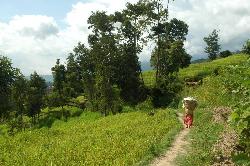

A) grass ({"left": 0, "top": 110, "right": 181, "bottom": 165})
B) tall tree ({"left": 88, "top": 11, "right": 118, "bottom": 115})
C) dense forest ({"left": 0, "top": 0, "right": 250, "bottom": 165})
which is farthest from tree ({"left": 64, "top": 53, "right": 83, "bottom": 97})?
grass ({"left": 0, "top": 110, "right": 181, "bottom": 165})

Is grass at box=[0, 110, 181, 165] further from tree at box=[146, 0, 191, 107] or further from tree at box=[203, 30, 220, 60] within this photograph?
tree at box=[203, 30, 220, 60]

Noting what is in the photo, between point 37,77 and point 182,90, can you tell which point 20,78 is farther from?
point 182,90

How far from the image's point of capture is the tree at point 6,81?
80.1m

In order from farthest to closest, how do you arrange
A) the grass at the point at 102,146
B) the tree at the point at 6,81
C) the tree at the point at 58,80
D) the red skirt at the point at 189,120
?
1. the tree at the point at 58,80
2. the tree at the point at 6,81
3. the red skirt at the point at 189,120
4. the grass at the point at 102,146

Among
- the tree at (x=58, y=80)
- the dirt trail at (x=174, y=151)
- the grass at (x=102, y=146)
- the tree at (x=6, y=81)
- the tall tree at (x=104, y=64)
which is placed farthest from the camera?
the tree at (x=58, y=80)

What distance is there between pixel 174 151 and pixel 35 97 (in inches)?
2516

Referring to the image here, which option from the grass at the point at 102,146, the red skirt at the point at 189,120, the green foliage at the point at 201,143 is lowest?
the grass at the point at 102,146

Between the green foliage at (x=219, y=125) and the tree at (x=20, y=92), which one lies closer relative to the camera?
the green foliage at (x=219, y=125)

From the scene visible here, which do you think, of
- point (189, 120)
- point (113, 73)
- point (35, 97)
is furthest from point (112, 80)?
point (189, 120)

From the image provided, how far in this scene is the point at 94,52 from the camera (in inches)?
2512

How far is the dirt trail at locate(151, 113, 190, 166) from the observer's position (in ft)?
65.7

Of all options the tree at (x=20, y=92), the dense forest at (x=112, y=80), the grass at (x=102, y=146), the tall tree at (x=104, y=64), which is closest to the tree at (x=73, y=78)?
the dense forest at (x=112, y=80)

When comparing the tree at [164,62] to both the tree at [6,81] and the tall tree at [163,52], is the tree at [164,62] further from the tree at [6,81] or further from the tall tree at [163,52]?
the tree at [6,81]

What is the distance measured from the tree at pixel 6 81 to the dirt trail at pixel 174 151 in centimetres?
5869
